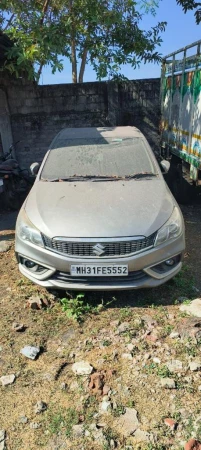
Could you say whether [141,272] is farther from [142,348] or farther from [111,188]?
[111,188]

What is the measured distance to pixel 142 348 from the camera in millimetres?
2867

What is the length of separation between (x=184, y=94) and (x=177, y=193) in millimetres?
1912

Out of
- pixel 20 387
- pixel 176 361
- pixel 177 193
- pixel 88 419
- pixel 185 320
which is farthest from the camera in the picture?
pixel 177 193

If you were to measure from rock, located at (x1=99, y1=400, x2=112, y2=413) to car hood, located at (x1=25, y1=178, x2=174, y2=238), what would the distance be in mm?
1324

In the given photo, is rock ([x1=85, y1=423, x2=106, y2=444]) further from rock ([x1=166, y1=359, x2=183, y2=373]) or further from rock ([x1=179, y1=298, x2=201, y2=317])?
rock ([x1=179, y1=298, x2=201, y2=317])

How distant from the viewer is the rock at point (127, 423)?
2154 millimetres

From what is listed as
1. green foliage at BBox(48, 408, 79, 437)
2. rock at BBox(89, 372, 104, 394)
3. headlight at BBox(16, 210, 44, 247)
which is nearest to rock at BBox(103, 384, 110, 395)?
rock at BBox(89, 372, 104, 394)

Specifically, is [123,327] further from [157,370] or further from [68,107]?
[68,107]

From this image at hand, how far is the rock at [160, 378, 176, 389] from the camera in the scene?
2.47 metres

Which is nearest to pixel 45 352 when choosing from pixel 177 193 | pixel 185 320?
pixel 185 320

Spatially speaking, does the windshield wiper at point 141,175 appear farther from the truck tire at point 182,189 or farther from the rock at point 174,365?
the truck tire at point 182,189

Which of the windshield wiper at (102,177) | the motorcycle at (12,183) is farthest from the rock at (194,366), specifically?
the motorcycle at (12,183)

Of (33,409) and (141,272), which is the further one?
(141,272)

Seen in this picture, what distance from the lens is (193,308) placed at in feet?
11.0
